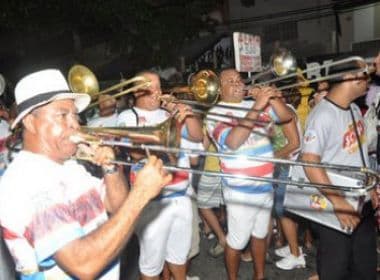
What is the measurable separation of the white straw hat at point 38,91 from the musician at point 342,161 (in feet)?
6.43

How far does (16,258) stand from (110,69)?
46.5 ft

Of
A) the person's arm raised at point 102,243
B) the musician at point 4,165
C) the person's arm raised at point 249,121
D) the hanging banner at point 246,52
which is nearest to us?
the person's arm raised at point 102,243

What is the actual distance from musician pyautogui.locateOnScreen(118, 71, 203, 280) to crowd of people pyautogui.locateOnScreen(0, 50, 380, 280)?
10 mm

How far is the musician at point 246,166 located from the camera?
12.3ft

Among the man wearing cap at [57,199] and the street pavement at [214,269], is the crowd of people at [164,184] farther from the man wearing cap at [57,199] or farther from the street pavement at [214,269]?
the street pavement at [214,269]

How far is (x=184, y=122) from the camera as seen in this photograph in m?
3.87

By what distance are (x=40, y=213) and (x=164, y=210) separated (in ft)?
5.73

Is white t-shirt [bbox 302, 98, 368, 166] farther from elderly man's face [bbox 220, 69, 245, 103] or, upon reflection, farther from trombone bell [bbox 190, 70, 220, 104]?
trombone bell [bbox 190, 70, 220, 104]

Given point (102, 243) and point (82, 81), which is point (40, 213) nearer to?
point (102, 243)

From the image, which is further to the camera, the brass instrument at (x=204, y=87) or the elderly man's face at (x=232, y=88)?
the brass instrument at (x=204, y=87)

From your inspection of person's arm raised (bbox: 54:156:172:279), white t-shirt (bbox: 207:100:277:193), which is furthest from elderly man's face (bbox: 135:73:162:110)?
person's arm raised (bbox: 54:156:172:279)

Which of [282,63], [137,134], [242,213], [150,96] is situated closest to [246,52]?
[282,63]

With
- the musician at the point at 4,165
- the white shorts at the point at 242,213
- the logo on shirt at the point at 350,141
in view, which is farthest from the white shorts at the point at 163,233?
the logo on shirt at the point at 350,141

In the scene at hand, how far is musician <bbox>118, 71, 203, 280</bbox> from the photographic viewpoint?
11.6ft
